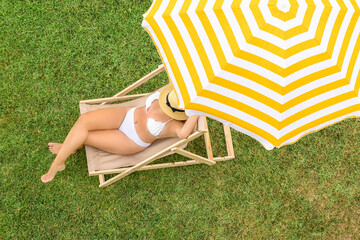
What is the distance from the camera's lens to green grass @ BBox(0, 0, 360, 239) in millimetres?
3807

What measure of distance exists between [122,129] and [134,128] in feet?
0.56

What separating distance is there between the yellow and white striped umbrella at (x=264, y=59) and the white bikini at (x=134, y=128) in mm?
802

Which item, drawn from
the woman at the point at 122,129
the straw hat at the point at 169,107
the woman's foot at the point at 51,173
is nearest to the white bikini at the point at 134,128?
the woman at the point at 122,129

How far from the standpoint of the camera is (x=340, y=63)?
7.27ft

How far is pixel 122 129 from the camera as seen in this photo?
132 inches

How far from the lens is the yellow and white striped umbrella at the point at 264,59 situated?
6.83 feet

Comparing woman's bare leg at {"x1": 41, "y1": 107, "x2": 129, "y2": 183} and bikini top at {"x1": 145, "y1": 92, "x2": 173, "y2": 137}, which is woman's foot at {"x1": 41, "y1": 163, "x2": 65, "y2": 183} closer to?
woman's bare leg at {"x1": 41, "y1": 107, "x2": 129, "y2": 183}

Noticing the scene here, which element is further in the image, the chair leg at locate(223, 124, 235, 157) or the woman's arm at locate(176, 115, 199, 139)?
the chair leg at locate(223, 124, 235, 157)

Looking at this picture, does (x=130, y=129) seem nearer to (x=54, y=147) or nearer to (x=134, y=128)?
(x=134, y=128)

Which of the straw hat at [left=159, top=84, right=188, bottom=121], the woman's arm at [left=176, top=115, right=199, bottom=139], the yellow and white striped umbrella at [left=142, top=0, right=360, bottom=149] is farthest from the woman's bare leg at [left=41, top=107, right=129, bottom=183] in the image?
the yellow and white striped umbrella at [left=142, top=0, right=360, bottom=149]

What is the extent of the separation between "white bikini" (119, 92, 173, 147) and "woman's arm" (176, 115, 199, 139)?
8.3 inches

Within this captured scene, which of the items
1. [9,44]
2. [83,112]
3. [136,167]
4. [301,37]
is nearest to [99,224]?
[136,167]

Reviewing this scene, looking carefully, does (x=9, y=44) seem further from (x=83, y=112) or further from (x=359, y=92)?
(x=359, y=92)

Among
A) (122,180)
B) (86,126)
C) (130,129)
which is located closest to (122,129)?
(130,129)
